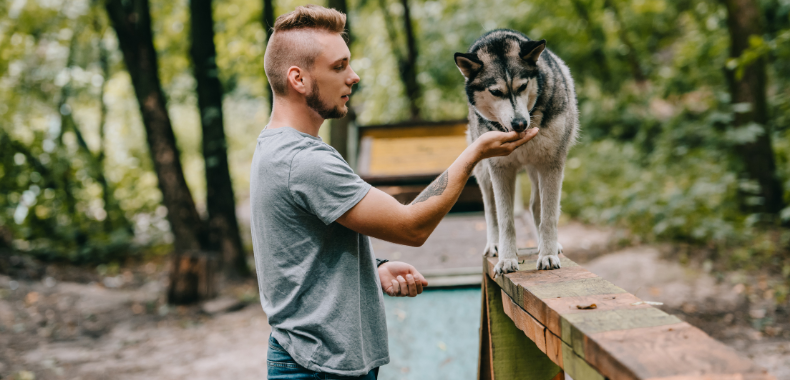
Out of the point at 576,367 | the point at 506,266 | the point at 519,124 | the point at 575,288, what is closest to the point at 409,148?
the point at 506,266

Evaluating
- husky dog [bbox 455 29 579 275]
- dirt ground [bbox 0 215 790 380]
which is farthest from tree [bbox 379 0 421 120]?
husky dog [bbox 455 29 579 275]

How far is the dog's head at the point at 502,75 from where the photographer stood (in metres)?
2.17

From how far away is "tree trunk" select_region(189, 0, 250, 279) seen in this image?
818 centimetres

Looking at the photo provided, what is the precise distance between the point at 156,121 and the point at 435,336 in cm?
625

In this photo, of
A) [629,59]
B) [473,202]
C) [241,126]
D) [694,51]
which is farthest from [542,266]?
[241,126]

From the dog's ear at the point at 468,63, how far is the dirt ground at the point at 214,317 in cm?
249

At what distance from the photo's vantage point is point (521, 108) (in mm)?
2094

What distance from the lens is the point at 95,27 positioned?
414 inches

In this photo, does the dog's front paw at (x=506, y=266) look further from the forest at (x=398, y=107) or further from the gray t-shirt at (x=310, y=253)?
the forest at (x=398, y=107)

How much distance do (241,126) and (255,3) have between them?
34.1 feet

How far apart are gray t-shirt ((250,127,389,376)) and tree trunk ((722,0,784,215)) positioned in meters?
6.95

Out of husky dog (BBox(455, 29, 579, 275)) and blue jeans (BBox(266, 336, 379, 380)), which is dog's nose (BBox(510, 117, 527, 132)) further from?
blue jeans (BBox(266, 336, 379, 380))

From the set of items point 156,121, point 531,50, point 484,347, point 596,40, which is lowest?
point 484,347

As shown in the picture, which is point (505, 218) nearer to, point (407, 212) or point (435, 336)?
point (407, 212)
